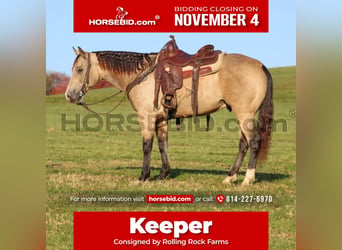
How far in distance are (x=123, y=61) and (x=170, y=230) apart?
4233mm

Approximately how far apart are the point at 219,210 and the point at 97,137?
1151 cm

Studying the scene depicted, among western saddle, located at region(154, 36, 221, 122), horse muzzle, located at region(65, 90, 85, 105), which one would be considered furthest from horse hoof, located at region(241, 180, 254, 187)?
horse muzzle, located at region(65, 90, 85, 105)

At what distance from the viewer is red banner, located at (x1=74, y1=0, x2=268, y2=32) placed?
7824mm

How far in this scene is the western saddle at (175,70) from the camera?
9750 millimetres

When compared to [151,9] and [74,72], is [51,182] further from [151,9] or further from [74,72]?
[151,9]

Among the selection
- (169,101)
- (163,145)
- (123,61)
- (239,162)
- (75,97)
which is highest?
(123,61)

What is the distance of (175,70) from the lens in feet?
32.2

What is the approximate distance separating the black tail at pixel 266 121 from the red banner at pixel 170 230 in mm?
2513

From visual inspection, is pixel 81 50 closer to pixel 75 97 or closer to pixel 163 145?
pixel 75 97

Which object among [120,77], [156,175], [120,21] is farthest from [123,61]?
[156,175]

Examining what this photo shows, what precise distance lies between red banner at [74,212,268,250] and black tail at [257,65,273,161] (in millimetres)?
2513

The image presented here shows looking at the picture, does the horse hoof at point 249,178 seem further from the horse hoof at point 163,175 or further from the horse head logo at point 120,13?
the horse head logo at point 120,13

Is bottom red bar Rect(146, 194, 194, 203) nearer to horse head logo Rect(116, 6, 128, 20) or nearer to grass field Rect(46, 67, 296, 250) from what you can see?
grass field Rect(46, 67, 296, 250)

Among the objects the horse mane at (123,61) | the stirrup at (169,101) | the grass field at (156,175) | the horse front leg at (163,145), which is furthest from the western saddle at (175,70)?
the grass field at (156,175)
